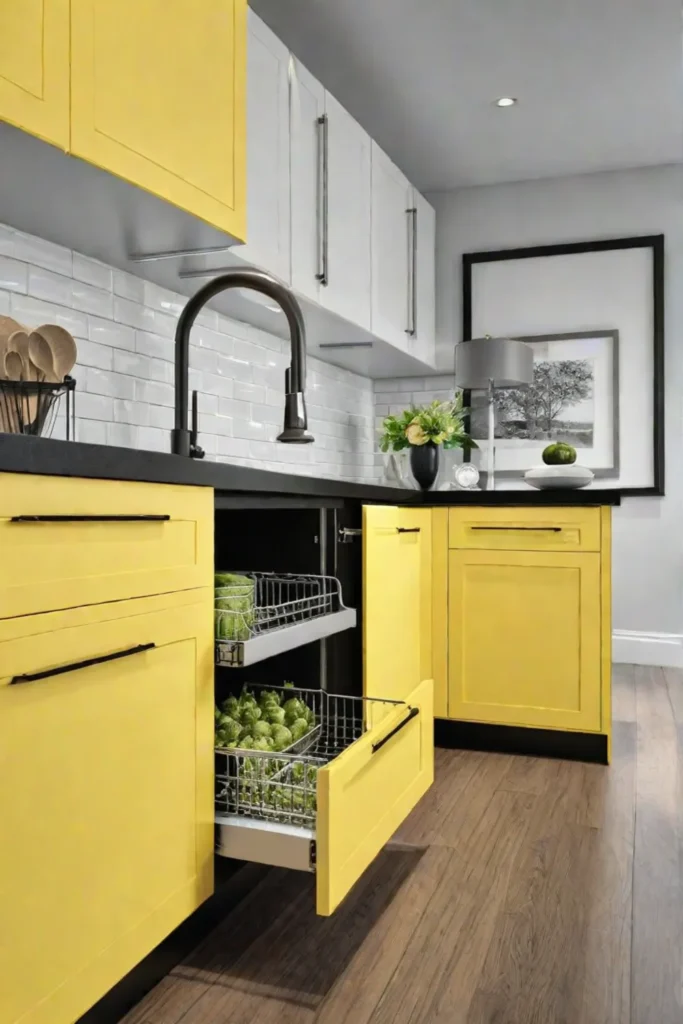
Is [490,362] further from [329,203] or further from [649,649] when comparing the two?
[649,649]

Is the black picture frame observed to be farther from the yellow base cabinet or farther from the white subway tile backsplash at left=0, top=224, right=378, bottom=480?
the white subway tile backsplash at left=0, top=224, right=378, bottom=480

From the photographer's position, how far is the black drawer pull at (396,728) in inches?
64.1

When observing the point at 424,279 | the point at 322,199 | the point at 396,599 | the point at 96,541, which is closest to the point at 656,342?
the point at 424,279

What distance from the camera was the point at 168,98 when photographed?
176 centimetres

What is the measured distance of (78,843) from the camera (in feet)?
3.85

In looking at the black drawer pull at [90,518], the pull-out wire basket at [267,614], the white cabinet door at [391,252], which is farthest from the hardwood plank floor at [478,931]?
the white cabinet door at [391,252]

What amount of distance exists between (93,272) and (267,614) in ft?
3.33

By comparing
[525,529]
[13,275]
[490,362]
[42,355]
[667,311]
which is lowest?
[525,529]

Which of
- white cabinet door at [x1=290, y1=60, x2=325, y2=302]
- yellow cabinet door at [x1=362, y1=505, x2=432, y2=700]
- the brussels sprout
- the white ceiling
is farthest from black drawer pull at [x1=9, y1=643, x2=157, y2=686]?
the white ceiling

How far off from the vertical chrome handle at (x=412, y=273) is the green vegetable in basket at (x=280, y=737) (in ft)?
7.31

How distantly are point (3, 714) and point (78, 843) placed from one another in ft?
0.82

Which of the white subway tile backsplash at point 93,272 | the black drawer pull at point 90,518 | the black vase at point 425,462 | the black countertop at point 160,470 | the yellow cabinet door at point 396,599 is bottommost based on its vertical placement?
the yellow cabinet door at point 396,599

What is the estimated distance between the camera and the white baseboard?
4.18 metres

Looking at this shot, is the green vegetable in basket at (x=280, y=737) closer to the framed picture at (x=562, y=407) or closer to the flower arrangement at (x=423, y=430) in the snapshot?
the flower arrangement at (x=423, y=430)
